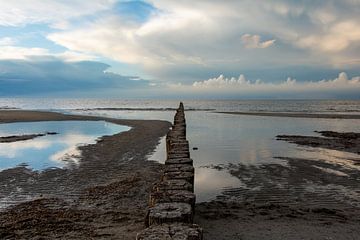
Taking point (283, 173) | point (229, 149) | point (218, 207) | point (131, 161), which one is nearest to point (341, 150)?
point (229, 149)

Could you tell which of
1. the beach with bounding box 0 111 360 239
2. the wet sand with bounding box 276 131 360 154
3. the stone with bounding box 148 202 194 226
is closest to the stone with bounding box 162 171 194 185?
the beach with bounding box 0 111 360 239

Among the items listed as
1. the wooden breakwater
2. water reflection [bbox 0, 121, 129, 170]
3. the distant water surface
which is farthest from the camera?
the distant water surface

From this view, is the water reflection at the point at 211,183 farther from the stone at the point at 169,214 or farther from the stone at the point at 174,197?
the stone at the point at 169,214

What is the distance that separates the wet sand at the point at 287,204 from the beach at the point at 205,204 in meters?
0.02

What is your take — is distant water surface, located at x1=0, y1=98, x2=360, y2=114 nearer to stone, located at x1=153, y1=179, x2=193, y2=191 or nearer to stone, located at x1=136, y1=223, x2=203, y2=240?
stone, located at x1=153, y1=179, x2=193, y2=191

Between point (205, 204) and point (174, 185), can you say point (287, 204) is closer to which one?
point (205, 204)

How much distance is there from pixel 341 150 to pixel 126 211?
13.8 m

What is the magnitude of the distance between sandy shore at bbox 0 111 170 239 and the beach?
0.8 inches

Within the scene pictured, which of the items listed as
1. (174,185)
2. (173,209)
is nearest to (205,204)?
(174,185)

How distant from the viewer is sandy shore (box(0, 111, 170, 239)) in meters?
7.04

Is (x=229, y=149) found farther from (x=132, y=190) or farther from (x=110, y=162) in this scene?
(x=132, y=190)

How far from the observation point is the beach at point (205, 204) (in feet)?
23.2

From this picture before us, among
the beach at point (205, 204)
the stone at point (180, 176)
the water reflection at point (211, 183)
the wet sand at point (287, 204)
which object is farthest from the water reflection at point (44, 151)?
the stone at point (180, 176)

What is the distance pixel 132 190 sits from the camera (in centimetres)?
1034
